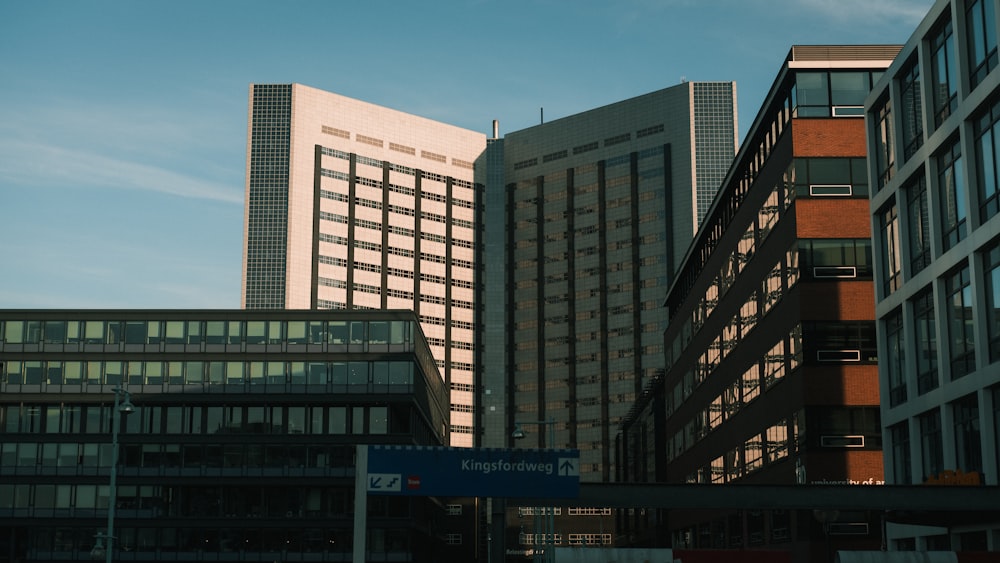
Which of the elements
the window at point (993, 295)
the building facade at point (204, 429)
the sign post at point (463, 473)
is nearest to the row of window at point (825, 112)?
the window at point (993, 295)

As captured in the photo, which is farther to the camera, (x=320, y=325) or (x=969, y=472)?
(x=320, y=325)

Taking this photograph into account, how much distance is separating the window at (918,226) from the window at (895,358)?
2.99 metres

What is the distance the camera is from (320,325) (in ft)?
320

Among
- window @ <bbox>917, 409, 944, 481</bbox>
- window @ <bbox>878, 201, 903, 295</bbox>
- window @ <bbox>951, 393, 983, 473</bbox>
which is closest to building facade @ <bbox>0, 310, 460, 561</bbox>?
window @ <bbox>878, 201, 903, 295</bbox>

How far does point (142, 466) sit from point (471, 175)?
92927 millimetres

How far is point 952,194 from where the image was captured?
43.4 metres

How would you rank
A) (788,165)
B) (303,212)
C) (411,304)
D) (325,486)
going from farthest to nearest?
(411,304) < (303,212) < (325,486) < (788,165)

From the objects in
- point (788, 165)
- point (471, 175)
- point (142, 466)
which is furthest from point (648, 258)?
point (788, 165)

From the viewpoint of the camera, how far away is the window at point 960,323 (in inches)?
1642

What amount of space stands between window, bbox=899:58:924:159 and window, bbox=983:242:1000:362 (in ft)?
24.8

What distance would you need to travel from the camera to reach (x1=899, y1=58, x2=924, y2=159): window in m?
47.0

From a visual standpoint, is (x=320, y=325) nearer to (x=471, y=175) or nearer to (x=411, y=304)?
(x=411, y=304)

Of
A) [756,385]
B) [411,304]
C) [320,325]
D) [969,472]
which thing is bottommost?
[969,472]

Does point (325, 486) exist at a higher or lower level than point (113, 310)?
lower
